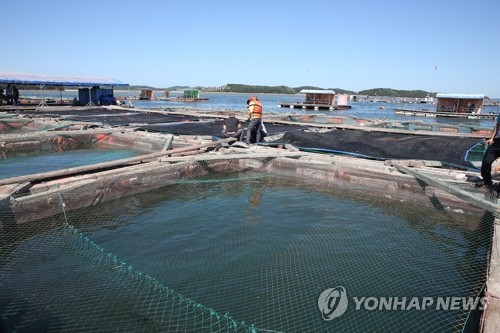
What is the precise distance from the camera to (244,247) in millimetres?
5102

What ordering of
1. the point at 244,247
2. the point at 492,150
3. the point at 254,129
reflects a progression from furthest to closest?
the point at 254,129 → the point at 492,150 → the point at 244,247

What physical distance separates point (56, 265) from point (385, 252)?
4597mm

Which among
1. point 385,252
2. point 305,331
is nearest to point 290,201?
point 385,252

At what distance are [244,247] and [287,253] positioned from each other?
0.66m

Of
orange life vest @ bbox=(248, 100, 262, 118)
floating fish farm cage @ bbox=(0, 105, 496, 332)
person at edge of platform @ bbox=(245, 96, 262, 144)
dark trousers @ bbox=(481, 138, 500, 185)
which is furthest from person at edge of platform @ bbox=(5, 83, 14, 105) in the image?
dark trousers @ bbox=(481, 138, 500, 185)

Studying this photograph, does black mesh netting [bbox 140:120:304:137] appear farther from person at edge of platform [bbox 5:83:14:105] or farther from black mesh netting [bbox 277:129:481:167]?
person at edge of platform [bbox 5:83:14:105]

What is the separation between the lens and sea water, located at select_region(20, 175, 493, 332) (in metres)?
3.68

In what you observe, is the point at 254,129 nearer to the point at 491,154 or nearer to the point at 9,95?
the point at 491,154

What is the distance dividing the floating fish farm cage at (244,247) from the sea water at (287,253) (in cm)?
2

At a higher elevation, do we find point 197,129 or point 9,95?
point 9,95

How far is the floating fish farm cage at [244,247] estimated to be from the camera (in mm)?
3557

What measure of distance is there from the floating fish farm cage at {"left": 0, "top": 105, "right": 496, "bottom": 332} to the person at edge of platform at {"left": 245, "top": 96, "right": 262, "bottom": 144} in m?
1.54

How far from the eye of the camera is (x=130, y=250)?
4918 mm

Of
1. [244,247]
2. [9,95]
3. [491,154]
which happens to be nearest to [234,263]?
[244,247]
